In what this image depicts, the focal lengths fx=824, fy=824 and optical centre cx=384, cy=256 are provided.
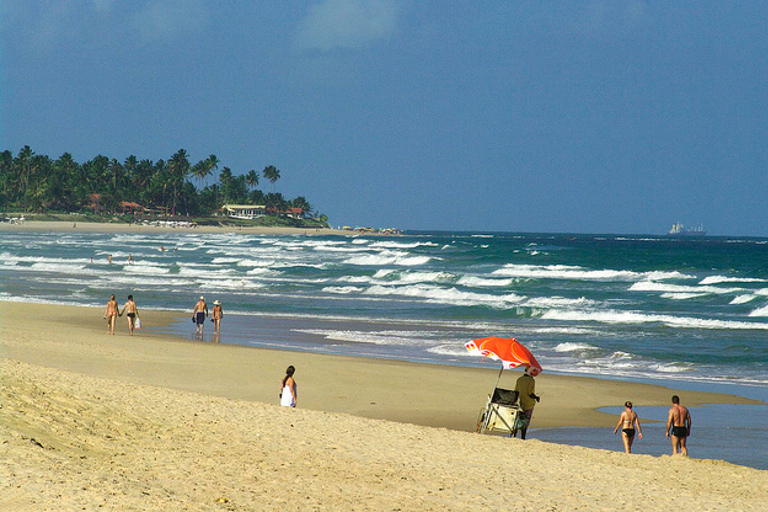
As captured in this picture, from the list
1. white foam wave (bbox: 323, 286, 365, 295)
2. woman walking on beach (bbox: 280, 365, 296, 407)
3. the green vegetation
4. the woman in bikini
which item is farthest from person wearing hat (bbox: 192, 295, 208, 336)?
the green vegetation

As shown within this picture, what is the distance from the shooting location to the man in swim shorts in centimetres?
1184

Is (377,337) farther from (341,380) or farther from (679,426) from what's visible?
(679,426)

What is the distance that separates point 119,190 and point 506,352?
15305cm

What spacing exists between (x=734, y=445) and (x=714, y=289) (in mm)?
33371

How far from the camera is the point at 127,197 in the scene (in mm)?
156625

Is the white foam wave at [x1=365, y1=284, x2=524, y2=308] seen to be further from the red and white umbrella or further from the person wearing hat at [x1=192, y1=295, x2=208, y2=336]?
the red and white umbrella

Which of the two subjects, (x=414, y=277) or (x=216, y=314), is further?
(x=414, y=277)

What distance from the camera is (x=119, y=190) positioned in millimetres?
155750

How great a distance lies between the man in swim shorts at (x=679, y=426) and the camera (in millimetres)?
11836

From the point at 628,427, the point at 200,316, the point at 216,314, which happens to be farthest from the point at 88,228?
the point at 628,427

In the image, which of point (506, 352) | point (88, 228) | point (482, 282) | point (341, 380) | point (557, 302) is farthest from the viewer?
point (88, 228)

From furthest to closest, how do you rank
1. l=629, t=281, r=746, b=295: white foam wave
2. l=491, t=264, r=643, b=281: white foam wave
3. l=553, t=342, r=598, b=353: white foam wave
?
l=491, t=264, r=643, b=281: white foam wave → l=629, t=281, r=746, b=295: white foam wave → l=553, t=342, r=598, b=353: white foam wave

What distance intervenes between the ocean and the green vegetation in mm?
83717

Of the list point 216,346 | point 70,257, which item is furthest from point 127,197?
point 216,346
